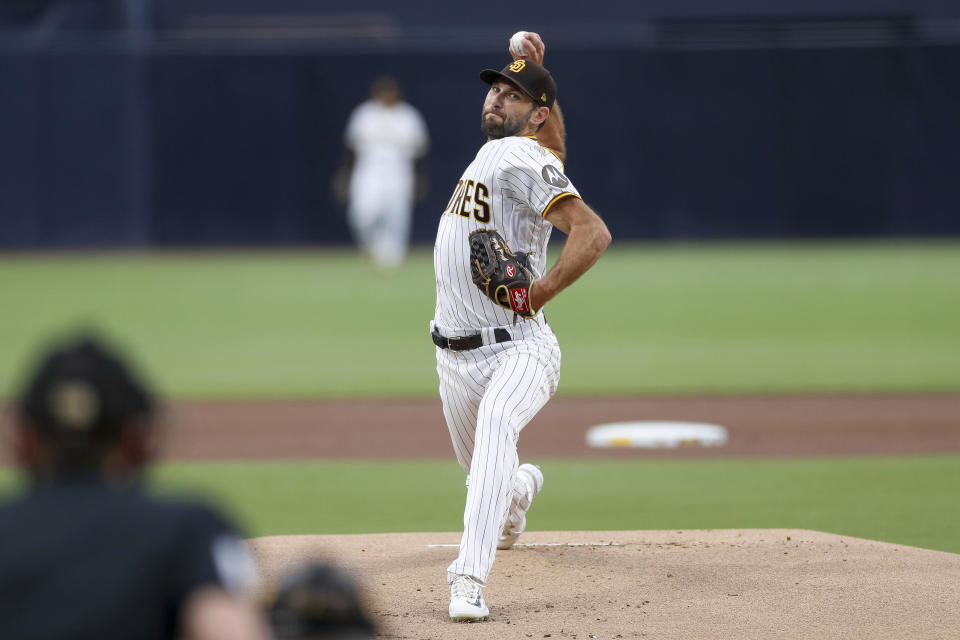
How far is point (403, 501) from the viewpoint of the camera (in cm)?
724

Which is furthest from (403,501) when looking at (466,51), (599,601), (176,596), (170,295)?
(466,51)

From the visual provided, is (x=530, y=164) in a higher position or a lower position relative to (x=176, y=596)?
higher

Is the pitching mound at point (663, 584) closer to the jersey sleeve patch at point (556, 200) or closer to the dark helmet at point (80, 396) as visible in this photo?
the jersey sleeve patch at point (556, 200)

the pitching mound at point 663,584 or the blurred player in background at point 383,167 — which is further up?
the blurred player in background at point 383,167

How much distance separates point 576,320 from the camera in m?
15.1

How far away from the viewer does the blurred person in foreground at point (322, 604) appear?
78.9 inches

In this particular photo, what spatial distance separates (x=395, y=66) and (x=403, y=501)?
16918mm

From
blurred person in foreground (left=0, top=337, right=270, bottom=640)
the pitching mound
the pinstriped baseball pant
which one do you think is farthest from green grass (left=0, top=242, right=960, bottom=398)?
blurred person in foreground (left=0, top=337, right=270, bottom=640)

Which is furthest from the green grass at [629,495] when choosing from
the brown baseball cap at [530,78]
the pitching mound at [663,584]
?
the brown baseball cap at [530,78]

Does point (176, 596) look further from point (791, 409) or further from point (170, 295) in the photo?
point (170, 295)

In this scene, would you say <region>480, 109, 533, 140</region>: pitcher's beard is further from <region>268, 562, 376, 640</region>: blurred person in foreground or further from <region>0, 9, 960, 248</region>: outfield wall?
<region>0, 9, 960, 248</region>: outfield wall

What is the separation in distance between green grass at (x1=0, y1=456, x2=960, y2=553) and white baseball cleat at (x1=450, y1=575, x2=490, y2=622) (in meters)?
1.87

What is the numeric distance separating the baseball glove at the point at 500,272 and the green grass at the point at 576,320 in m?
5.83

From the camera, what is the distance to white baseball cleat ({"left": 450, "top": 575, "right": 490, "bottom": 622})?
14.9 ft
